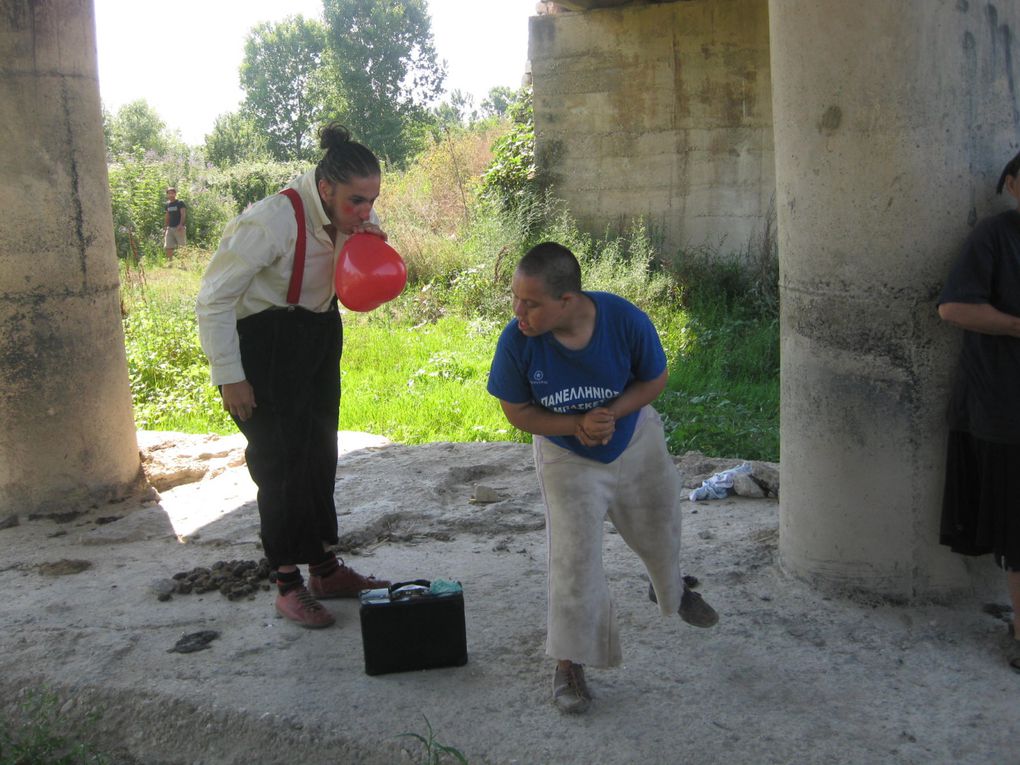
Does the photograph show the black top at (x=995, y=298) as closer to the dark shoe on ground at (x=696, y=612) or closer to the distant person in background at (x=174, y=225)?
the dark shoe on ground at (x=696, y=612)

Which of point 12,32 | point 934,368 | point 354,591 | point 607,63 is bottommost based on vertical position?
point 354,591

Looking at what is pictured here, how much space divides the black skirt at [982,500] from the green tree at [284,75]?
63.6m

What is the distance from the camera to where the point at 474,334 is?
1001 cm

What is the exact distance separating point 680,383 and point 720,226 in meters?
4.10

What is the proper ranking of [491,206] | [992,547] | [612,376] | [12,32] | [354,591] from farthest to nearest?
[491,206] < [12,32] < [354,591] < [992,547] < [612,376]

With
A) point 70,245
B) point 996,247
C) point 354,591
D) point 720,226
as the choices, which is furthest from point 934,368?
point 720,226

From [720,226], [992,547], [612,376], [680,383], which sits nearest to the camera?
[612,376]

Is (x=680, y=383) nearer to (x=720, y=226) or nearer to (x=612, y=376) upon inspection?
(x=720, y=226)

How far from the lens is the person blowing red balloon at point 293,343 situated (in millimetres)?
3697

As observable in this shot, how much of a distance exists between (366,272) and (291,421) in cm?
70

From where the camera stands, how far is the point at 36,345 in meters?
5.55

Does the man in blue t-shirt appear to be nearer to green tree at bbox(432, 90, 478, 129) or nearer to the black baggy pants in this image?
the black baggy pants

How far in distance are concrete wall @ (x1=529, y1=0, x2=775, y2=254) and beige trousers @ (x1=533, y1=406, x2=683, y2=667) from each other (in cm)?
871

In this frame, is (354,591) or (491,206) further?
(491,206)
